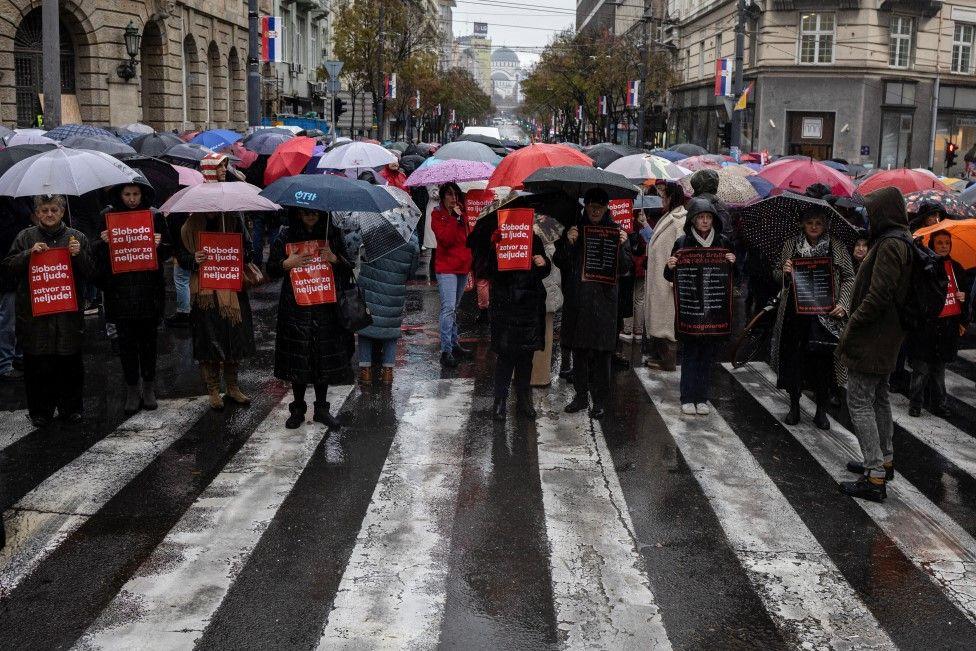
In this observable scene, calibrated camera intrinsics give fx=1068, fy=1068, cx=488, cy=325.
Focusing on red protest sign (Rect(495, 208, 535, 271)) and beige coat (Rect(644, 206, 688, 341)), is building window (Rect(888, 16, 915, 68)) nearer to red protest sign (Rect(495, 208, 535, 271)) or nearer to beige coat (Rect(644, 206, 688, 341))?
beige coat (Rect(644, 206, 688, 341))

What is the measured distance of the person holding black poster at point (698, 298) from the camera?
8516 millimetres

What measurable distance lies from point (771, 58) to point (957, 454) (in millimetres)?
40394

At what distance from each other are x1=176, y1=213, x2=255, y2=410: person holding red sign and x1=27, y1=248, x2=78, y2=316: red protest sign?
870mm

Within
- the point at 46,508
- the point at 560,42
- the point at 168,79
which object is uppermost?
the point at 560,42

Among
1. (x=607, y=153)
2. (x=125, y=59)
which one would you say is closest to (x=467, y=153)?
(x=607, y=153)

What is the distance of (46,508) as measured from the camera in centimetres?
648

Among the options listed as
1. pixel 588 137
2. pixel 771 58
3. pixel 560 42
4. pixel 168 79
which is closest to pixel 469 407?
pixel 168 79

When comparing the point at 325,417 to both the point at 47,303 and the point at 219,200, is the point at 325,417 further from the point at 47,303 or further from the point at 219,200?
the point at 47,303

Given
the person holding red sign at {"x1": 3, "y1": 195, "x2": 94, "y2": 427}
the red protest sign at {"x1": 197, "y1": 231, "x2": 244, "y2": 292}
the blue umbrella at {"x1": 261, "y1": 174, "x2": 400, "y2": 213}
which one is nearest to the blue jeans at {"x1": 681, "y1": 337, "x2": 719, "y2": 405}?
the blue umbrella at {"x1": 261, "y1": 174, "x2": 400, "y2": 213}

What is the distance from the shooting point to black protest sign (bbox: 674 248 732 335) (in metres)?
8.47

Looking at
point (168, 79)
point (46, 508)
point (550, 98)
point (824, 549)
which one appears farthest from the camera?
point (550, 98)

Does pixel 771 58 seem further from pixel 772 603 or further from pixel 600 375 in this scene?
pixel 772 603

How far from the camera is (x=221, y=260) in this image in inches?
326

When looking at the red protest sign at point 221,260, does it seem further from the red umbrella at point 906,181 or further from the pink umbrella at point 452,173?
the red umbrella at point 906,181
